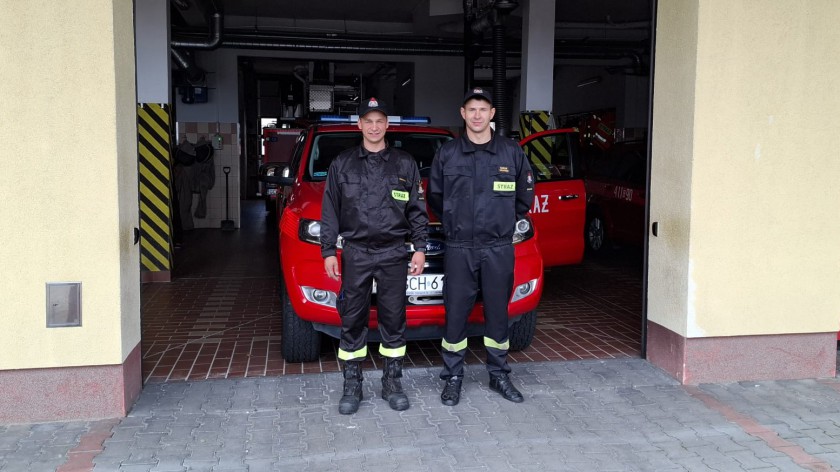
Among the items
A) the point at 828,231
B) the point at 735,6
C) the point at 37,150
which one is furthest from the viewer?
the point at 828,231

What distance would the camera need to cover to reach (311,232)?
4.73 metres

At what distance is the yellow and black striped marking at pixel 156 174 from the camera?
8898mm

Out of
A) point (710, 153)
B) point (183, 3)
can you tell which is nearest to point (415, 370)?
point (710, 153)

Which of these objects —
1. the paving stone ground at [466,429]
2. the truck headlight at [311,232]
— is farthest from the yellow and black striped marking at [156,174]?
the truck headlight at [311,232]

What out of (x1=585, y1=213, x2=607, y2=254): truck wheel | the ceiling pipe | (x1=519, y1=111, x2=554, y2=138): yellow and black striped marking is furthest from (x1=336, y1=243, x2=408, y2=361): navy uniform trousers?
the ceiling pipe

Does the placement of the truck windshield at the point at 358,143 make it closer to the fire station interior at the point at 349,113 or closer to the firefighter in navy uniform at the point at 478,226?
the fire station interior at the point at 349,113

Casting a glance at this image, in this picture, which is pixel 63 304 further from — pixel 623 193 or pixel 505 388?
pixel 623 193

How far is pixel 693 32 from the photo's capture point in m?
4.63

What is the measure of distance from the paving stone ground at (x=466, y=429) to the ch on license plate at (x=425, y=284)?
0.63 metres

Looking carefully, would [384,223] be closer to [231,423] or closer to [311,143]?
[231,423]

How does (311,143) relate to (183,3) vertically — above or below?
below

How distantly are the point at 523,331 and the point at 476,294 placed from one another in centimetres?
109

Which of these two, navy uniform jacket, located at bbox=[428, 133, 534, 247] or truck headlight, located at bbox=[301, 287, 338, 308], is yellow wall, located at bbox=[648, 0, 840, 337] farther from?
truck headlight, located at bbox=[301, 287, 338, 308]

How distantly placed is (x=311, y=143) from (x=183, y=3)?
6518 mm
